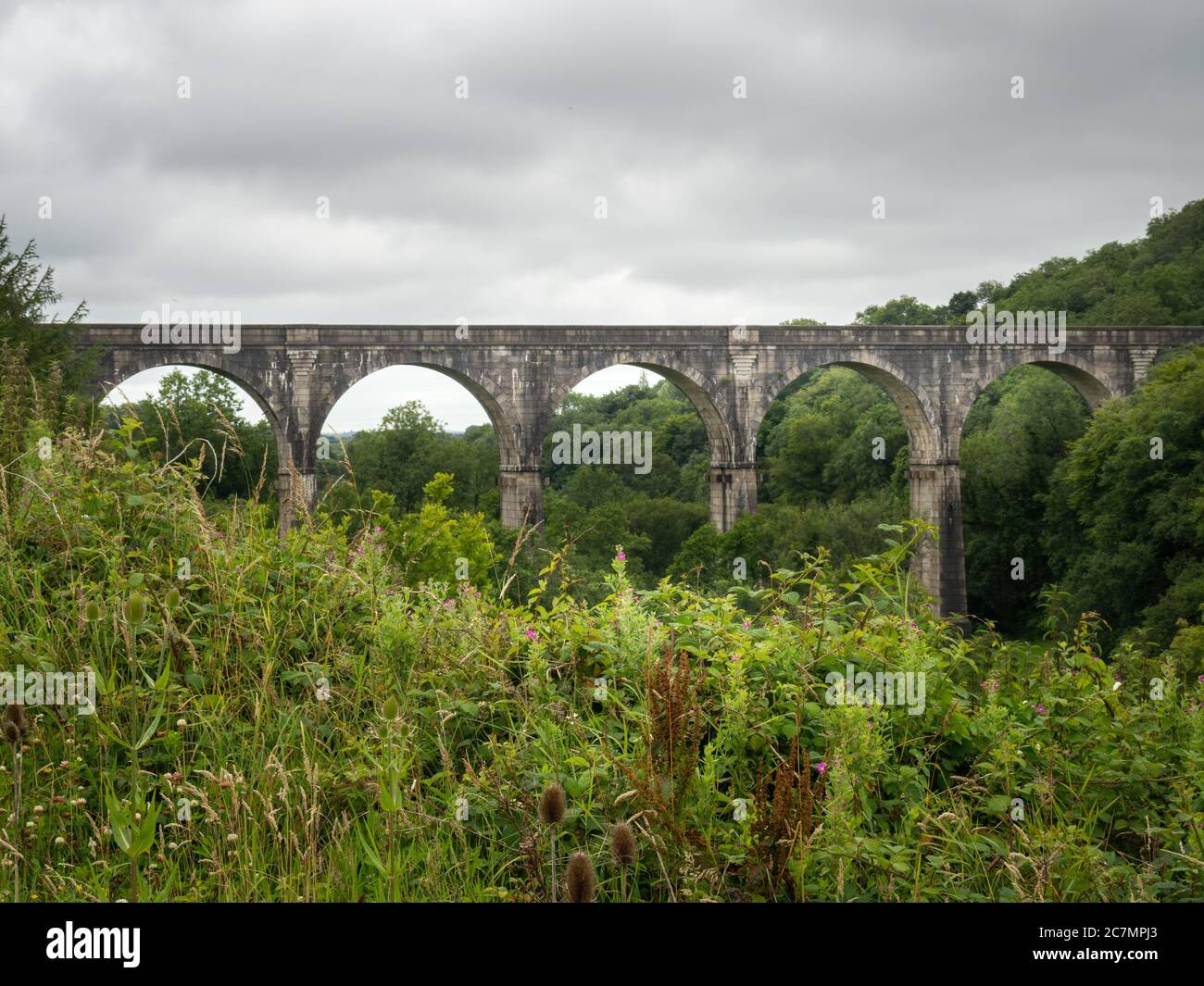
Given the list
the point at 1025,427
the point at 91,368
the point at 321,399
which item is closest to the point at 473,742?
the point at 91,368

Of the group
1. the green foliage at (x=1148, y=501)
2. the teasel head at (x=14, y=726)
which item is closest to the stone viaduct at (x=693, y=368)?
the green foliage at (x=1148, y=501)

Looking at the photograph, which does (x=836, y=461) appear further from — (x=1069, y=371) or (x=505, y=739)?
(x=505, y=739)

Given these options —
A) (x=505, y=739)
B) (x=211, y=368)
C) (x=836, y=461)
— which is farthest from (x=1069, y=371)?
(x=505, y=739)

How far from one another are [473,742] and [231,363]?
22.8 m

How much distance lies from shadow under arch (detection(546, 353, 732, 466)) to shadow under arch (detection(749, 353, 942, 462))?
3.10 feet

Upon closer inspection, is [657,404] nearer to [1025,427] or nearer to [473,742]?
[1025,427]

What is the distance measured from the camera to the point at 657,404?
216ft

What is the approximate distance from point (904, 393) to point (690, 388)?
246 inches

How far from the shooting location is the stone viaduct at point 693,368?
24.8m

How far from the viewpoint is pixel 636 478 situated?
173ft

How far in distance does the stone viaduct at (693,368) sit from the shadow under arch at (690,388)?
1.5 inches

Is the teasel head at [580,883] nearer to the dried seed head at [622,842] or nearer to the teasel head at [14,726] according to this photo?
the dried seed head at [622,842]

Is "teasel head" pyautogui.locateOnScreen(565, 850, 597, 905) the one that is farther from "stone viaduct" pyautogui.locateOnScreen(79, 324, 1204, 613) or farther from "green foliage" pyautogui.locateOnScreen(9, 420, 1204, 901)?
"stone viaduct" pyautogui.locateOnScreen(79, 324, 1204, 613)
